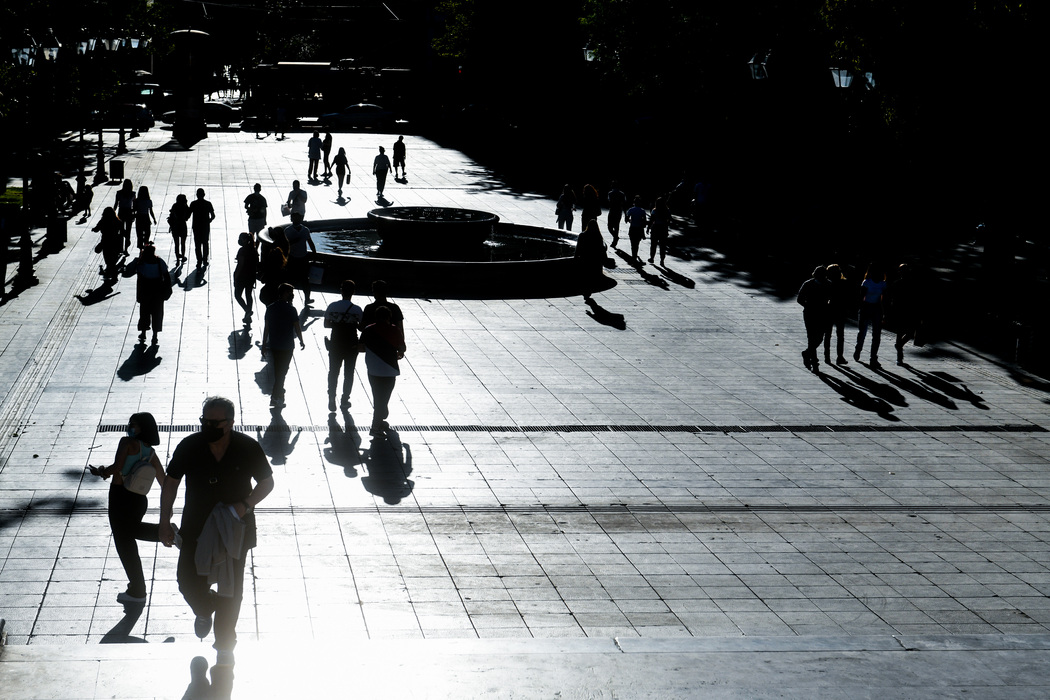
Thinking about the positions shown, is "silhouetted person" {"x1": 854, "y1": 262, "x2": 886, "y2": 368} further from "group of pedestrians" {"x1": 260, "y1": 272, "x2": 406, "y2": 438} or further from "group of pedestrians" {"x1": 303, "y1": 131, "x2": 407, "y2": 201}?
"group of pedestrians" {"x1": 303, "y1": 131, "x2": 407, "y2": 201}

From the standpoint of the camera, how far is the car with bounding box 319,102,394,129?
196 feet

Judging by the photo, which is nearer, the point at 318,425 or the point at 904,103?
the point at 318,425

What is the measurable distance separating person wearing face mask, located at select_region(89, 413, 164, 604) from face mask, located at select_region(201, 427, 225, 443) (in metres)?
1.26

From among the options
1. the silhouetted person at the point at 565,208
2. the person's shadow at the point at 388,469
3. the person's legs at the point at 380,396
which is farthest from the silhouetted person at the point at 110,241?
the silhouetted person at the point at 565,208

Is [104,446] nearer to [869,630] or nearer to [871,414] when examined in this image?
[869,630]

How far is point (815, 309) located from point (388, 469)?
8021mm

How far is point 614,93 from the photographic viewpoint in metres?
53.8

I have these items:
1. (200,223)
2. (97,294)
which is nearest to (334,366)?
(97,294)

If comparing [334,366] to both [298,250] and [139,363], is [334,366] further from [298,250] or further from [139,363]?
[298,250]

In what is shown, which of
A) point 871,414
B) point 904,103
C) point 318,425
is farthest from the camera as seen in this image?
point 904,103

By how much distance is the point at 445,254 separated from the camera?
23938mm

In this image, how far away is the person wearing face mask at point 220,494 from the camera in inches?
258

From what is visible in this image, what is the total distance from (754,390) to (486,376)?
11.8 ft

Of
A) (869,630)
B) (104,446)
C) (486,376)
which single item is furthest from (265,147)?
(869,630)
